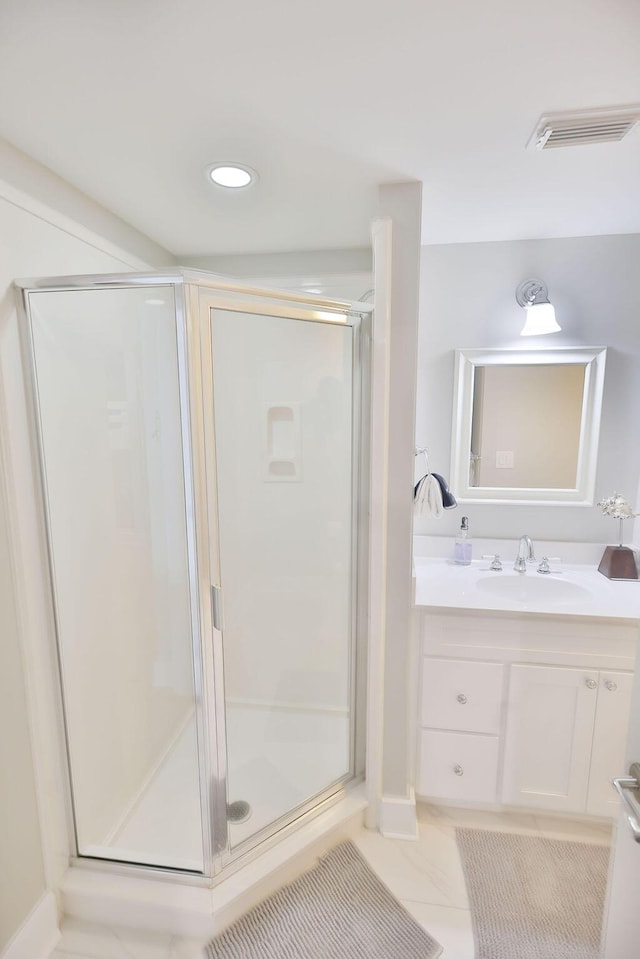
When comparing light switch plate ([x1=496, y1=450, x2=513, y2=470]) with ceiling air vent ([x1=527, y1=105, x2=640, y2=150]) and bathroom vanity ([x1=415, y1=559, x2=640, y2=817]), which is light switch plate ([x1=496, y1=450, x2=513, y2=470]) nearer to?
bathroom vanity ([x1=415, y1=559, x2=640, y2=817])

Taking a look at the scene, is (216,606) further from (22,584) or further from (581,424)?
(581,424)

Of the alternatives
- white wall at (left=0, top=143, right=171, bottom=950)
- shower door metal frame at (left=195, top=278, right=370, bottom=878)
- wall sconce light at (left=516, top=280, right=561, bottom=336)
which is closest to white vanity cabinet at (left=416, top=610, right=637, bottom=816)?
shower door metal frame at (left=195, top=278, right=370, bottom=878)

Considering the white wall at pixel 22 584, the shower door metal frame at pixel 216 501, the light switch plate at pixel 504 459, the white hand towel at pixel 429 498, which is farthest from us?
the light switch plate at pixel 504 459

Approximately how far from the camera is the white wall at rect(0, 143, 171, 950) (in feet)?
3.94

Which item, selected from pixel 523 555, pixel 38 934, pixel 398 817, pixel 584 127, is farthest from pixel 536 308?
pixel 38 934

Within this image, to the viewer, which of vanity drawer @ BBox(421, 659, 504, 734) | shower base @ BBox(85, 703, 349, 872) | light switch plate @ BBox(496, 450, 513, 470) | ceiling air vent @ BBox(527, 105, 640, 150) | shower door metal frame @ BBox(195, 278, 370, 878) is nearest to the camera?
ceiling air vent @ BBox(527, 105, 640, 150)

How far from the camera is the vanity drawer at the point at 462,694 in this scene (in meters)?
1.69

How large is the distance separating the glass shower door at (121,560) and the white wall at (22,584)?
0.07m

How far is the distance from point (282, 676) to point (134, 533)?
3.06 feet

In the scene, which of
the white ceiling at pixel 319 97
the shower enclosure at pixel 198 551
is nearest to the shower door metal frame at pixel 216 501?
the shower enclosure at pixel 198 551

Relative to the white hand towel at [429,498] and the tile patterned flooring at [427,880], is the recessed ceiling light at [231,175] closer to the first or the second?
the white hand towel at [429,498]

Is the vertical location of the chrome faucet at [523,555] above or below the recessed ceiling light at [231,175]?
below

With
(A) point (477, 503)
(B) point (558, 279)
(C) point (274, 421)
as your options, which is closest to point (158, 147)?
(C) point (274, 421)

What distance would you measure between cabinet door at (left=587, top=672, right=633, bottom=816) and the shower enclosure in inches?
33.9
